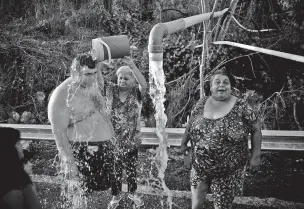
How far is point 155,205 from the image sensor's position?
389 centimetres

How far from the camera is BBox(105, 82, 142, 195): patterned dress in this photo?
3605 mm

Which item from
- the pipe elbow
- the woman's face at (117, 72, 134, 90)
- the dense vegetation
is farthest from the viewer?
the dense vegetation

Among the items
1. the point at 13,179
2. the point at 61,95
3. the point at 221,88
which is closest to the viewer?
the point at 13,179

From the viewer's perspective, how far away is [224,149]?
2959mm

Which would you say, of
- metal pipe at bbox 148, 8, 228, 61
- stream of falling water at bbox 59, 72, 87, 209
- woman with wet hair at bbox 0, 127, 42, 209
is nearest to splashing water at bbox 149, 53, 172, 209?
metal pipe at bbox 148, 8, 228, 61

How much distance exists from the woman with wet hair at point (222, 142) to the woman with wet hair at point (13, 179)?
5.08 ft

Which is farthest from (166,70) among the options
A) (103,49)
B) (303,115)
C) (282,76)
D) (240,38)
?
(103,49)

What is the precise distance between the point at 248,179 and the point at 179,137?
109 cm

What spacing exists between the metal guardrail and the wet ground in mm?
162

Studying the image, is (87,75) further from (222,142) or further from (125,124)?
(222,142)

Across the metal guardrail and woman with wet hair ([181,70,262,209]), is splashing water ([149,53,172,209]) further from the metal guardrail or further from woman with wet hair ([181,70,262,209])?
woman with wet hair ([181,70,262,209])

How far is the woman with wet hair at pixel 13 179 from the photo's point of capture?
1.91 meters

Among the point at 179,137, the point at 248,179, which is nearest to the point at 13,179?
the point at 179,137

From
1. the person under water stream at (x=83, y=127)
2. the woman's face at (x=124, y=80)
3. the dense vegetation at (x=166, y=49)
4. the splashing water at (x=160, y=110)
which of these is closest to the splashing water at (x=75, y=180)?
the person under water stream at (x=83, y=127)
